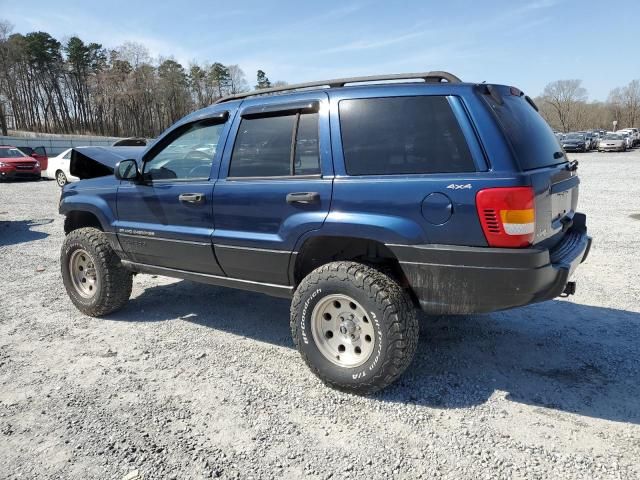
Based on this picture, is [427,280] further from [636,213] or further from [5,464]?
[636,213]

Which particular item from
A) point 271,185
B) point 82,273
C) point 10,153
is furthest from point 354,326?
point 10,153

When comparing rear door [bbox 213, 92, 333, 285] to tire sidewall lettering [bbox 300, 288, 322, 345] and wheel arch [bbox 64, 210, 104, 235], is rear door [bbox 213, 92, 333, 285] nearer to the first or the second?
tire sidewall lettering [bbox 300, 288, 322, 345]

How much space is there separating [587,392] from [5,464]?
350 centimetres

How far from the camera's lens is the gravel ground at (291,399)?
241 centimetres

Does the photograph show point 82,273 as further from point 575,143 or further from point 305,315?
point 575,143

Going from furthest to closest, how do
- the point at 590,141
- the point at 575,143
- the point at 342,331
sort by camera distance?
the point at 590,141
the point at 575,143
the point at 342,331

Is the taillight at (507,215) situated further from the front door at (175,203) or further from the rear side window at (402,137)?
the front door at (175,203)

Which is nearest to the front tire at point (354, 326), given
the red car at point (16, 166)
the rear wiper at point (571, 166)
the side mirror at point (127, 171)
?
the rear wiper at point (571, 166)

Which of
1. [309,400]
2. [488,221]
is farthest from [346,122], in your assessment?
[309,400]

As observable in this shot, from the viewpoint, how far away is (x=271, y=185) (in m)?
3.24

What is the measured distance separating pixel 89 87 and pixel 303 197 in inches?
3040

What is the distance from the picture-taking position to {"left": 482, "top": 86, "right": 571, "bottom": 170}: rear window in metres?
2.72

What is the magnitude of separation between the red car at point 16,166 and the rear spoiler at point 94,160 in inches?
564

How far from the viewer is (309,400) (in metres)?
3.00
